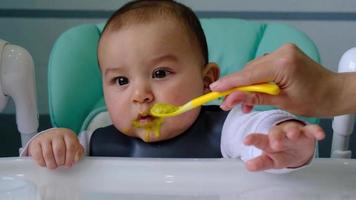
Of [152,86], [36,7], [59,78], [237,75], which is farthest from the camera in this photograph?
[36,7]

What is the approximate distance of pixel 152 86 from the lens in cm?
73

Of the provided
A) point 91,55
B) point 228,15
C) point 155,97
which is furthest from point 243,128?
point 228,15

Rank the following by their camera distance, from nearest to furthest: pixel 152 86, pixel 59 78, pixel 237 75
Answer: pixel 237 75
pixel 152 86
pixel 59 78

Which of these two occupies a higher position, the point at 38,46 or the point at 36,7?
the point at 36,7

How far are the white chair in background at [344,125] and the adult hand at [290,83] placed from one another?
13cm

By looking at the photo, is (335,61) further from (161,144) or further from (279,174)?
(279,174)

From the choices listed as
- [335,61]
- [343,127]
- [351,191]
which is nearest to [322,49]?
[335,61]

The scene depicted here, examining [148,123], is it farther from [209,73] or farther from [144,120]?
[209,73]

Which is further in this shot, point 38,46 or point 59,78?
point 38,46

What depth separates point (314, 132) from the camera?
51 cm

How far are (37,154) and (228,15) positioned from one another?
93 centimetres

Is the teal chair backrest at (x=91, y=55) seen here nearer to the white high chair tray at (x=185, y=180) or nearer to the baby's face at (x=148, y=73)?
the baby's face at (x=148, y=73)

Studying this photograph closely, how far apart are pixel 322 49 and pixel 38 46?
83 cm

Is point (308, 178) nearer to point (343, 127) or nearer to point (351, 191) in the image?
point (351, 191)
